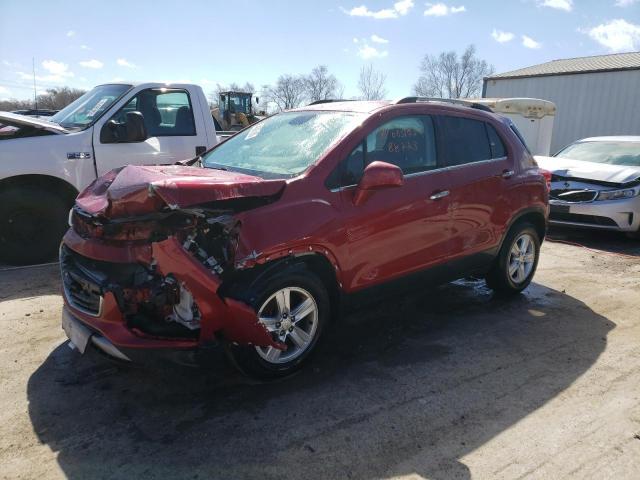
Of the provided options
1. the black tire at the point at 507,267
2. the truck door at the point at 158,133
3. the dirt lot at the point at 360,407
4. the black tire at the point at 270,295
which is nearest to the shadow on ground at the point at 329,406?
the dirt lot at the point at 360,407

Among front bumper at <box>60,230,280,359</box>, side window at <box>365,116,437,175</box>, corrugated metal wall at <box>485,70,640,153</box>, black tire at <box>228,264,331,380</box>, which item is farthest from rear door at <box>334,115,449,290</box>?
corrugated metal wall at <box>485,70,640,153</box>

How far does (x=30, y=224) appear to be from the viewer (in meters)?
5.68

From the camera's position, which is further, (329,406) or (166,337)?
(329,406)

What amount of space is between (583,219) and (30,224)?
744 cm

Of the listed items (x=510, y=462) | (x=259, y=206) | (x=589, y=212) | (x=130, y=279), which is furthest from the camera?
(x=589, y=212)

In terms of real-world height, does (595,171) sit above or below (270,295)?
above

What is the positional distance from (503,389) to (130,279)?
7.94 feet

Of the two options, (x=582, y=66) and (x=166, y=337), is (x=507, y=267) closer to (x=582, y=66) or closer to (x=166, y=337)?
(x=166, y=337)

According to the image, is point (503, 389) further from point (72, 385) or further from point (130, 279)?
point (72, 385)

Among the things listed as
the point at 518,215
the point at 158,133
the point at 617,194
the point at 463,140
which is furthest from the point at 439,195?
the point at 617,194

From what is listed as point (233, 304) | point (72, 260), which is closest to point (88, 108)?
point (72, 260)

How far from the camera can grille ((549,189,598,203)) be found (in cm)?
779

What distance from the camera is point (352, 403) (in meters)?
3.17

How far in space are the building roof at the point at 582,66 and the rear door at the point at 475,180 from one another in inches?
756
